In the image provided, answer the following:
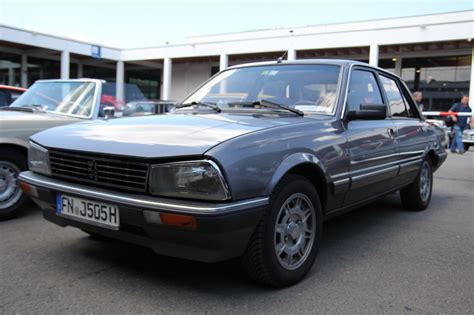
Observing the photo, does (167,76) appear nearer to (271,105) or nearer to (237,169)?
(271,105)

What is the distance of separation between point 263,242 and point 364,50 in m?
25.5

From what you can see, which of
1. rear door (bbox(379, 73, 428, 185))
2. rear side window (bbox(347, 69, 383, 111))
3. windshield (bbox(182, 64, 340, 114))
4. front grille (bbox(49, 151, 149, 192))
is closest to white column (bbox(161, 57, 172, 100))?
rear door (bbox(379, 73, 428, 185))

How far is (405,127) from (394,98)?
357 mm

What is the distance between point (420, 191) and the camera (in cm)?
527

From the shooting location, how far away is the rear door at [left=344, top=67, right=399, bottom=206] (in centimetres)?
360

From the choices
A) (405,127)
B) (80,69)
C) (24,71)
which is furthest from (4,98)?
(80,69)

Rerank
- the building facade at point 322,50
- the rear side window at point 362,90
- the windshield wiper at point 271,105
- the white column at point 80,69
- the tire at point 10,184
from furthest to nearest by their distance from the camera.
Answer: the white column at point 80,69
the building facade at point 322,50
the tire at point 10,184
the rear side window at point 362,90
the windshield wiper at point 271,105

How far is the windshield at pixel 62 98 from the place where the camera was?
5.39 m

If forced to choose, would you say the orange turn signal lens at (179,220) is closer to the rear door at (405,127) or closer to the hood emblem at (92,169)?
the hood emblem at (92,169)

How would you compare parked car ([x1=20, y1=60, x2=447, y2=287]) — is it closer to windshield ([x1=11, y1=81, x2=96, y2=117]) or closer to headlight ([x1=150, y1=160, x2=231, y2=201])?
headlight ([x1=150, y1=160, x2=231, y2=201])

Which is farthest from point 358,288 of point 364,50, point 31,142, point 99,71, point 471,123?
point 99,71

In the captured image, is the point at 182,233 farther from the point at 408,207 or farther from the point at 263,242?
the point at 408,207

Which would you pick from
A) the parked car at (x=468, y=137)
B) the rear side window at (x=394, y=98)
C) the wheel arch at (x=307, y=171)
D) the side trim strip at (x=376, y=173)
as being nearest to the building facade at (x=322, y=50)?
the parked car at (x=468, y=137)

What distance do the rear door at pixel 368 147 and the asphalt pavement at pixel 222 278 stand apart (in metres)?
0.50
